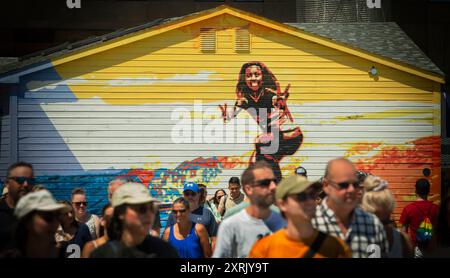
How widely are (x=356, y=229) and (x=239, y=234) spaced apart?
0.87 metres

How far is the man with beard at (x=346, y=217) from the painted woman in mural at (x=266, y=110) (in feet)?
32.5

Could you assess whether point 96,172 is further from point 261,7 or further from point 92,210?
point 261,7

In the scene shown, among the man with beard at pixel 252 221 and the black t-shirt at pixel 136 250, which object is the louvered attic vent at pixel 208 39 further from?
the black t-shirt at pixel 136 250

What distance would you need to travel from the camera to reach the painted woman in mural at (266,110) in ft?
52.0

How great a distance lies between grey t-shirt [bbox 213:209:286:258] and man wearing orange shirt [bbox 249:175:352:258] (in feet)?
1.29

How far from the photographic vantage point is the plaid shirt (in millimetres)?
5758

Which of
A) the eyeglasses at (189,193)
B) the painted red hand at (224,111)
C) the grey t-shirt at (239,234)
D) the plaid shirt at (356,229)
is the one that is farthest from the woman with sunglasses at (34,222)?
the painted red hand at (224,111)

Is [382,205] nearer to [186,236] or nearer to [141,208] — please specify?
[141,208]

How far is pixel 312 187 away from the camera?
221 inches

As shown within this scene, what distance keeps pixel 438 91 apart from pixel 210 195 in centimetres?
505

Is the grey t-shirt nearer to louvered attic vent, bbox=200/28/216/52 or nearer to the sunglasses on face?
the sunglasses on face

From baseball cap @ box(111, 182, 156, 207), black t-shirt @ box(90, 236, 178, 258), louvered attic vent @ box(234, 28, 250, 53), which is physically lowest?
black t-shirt @ box(90, 236, 178, 258)

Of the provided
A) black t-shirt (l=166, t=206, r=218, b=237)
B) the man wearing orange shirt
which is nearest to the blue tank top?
black t-shirt (l=166, t=206, r=218, b=237)
